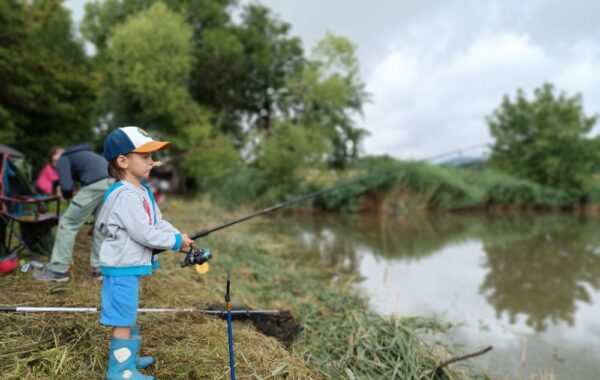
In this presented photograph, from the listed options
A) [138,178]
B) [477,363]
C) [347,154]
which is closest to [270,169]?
[347,154]

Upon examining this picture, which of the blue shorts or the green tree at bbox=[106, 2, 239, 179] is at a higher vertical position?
the green tree at bbox=[106, 2, 239, 179]

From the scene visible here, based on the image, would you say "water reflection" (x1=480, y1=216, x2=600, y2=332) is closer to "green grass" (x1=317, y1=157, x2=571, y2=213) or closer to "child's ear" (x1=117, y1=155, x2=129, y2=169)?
"child's ear" (x1=117, y1=155, x2=129, y2=169)

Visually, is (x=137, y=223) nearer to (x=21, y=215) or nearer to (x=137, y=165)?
(x=137, y=165)

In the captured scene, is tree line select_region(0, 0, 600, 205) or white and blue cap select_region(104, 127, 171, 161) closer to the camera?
white and blue cap select_region(104, 127, 171, 161)

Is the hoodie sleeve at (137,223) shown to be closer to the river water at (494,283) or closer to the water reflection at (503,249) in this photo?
the river water at (494,283)

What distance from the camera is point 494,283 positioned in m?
7.05

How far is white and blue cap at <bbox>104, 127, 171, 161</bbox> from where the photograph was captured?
2.21 metres

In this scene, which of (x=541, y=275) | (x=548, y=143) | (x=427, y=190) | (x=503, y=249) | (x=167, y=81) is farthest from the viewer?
(x=548, y=143)

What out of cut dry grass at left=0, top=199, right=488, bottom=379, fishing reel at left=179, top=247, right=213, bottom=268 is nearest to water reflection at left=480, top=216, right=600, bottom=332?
cut dry grass at left=0, top=199, right=488, bottom=379

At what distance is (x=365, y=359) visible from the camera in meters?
3.19

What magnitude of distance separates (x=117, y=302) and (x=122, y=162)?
0.73 m

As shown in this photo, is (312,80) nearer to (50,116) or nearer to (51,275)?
(50,116)

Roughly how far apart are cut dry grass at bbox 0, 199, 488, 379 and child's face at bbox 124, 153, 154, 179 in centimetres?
110

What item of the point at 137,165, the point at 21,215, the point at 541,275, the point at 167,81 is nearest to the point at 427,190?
the point at 541,275
